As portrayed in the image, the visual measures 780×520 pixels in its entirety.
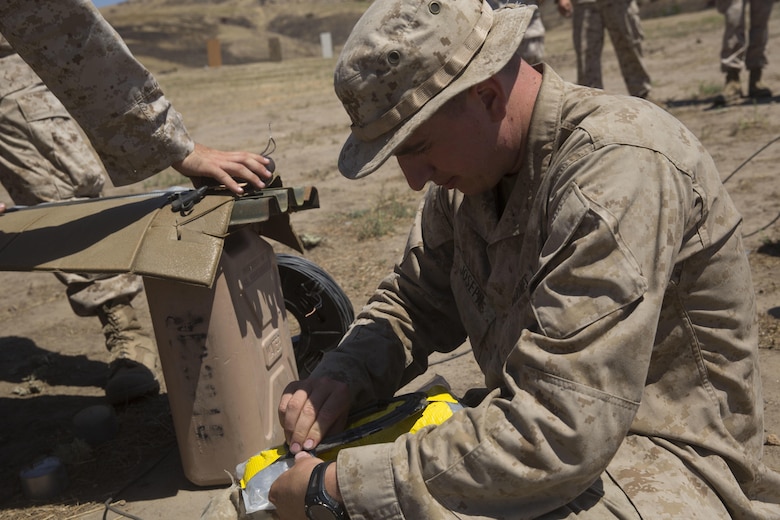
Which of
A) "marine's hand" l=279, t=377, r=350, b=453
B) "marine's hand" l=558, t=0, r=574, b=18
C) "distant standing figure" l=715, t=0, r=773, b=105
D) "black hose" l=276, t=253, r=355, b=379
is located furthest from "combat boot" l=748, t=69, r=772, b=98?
"marine's hand" l=279, t=377, r=350, b=453

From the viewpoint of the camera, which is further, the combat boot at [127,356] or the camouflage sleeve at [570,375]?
the combat boot at [127,356]

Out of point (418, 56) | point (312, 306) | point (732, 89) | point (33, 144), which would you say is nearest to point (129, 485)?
point (312, 306)

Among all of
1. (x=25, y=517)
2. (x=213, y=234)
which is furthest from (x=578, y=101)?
(x=25, y=517)

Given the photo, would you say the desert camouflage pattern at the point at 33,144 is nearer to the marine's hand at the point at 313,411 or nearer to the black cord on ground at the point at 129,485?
the black cord on ground at the point at 129,485

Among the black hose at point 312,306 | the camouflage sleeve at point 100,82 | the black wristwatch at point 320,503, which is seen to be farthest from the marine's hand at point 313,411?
the black hose at point 312,306

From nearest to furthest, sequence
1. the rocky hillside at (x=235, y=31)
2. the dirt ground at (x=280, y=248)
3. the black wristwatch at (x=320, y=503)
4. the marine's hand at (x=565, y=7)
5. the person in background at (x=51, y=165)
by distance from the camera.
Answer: the black wristwatch at (x=320, y=503)
the dirt ground at (x=280, y=248)
the person in background at (x=51, y=165)
the marine's hand at (x=565, y=7)
the rocky hillside at (x=235, y=31)

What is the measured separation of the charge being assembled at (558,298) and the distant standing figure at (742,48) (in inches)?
331

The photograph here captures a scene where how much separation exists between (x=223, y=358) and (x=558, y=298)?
1.60m

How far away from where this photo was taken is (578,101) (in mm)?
2074

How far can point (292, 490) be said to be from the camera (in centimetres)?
205

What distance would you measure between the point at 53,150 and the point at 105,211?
136 centimetres

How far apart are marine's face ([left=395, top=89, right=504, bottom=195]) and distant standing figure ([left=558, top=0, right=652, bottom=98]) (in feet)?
25.6

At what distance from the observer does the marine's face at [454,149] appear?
2.03 meters

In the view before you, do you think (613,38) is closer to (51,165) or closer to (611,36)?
(611,36)
